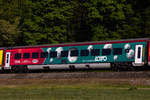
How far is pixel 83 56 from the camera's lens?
36.3 metres

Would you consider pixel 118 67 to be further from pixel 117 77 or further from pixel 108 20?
pixel 108 20

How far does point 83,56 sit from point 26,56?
815cm

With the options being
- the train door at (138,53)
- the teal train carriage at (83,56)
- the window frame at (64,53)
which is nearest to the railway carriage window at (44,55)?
the teal train carriage at (83,56)

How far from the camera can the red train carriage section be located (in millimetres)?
39875

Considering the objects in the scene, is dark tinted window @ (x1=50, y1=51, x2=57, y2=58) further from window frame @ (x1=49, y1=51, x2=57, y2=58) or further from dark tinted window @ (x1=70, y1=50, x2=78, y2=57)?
dark tinted window @ (x1=70, y1=50, x2=78, y2=57)

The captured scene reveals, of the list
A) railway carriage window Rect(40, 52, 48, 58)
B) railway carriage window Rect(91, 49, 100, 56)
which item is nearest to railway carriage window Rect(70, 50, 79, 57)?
railway carriage window Rect(91, 49, 100, 56)

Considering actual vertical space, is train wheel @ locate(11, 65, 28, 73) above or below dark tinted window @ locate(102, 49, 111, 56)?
below

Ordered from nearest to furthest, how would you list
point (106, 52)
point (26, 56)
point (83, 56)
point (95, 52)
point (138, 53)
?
point (138, 53) → point (106, 52) → point (95, 52) → point (83, 56) → point (26, 56)

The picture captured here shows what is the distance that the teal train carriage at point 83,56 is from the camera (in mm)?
33062

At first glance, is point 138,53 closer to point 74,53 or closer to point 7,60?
point 74,53

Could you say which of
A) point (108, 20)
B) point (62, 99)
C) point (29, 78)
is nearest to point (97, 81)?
point (29, 78)

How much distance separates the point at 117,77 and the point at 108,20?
19109mm

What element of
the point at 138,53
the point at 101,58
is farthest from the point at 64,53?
the point at 138,53

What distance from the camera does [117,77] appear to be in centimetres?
3028
